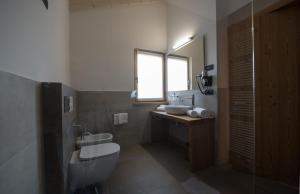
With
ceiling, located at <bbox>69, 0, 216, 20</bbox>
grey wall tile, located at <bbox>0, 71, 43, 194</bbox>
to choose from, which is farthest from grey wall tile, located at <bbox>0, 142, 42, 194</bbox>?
ceiling, located at <bbox>69, 0, 216, 20</bbox>

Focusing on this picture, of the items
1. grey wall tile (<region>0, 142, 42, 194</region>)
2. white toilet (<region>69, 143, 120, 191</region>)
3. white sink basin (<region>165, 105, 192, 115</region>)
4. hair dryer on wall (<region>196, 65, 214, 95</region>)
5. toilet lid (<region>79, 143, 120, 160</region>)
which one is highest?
hair dryer on wall (<region>196, 65, 214, 95</region>)

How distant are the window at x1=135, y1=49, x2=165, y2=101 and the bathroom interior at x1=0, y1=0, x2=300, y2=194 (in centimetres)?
2

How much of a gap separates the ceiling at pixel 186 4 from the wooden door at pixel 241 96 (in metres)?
0.42

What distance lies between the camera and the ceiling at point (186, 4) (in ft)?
6.96

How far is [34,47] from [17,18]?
0.23 metres

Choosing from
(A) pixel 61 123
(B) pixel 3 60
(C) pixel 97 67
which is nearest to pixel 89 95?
(C) pixel 97 67

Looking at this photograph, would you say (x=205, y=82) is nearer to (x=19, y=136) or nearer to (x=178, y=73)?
(x=178, y=73)

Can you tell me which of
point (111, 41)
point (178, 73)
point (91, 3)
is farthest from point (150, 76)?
point (91, 3)

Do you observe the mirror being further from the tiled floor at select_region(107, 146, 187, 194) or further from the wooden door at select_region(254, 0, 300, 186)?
A: the tiled floor at select_region(107, 146, 187, 194)

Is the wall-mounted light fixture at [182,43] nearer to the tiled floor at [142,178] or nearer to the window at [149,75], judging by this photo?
the window at [149,75]

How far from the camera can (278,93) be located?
5.31ft

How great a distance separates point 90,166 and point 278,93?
83.7 inches

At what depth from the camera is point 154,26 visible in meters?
3.23

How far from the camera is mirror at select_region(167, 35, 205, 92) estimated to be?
2.40 metres
